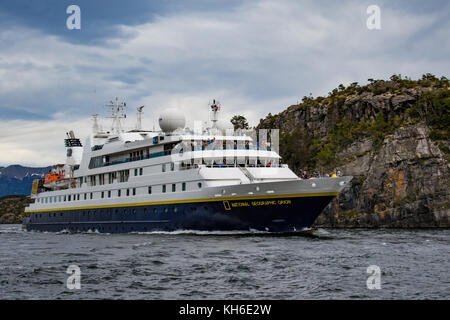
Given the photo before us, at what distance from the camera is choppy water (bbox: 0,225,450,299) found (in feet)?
57.4

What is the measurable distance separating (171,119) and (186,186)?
7.13 m

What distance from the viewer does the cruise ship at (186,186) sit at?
3684 centimetres

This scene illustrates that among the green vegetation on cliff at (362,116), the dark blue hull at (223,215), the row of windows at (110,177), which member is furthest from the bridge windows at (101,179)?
the green vegetation on cliff at (362,116)

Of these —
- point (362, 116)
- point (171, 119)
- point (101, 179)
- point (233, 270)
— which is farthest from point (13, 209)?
point (233, 270)

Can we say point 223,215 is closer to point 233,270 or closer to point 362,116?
point 233,270

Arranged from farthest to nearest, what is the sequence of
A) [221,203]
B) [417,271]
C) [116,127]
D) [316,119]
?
[316,119], [116,127], [221,203], [417,271]

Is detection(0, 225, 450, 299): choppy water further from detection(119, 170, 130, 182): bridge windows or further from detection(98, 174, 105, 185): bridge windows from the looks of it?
detection(98, 174, 105, 185): bridge windows

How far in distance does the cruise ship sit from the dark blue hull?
0.22 ft

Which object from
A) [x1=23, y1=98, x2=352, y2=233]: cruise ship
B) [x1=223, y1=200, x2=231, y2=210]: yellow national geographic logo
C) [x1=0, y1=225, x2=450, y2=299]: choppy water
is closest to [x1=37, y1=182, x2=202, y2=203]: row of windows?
[x1=23, y1=98, x2=352, y2=233]: cruise ship

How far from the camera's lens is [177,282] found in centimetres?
1927

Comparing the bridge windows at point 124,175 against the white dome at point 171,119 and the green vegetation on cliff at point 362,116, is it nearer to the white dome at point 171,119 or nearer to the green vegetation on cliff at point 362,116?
the white dome at point 171,119
